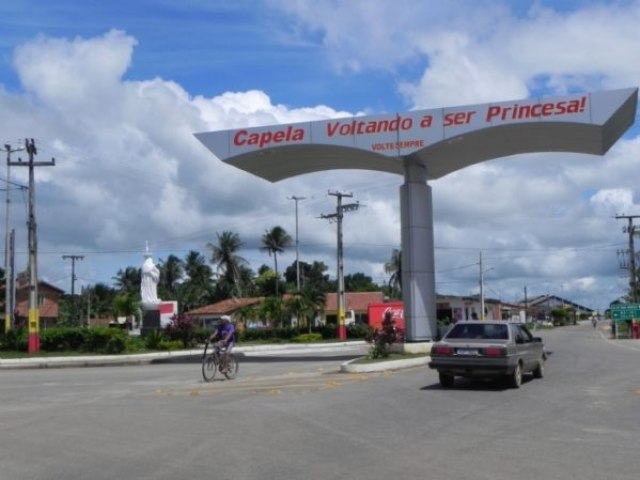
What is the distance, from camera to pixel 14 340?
37.4 metres

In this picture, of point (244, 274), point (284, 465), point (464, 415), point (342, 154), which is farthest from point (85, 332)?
point (244, 274)

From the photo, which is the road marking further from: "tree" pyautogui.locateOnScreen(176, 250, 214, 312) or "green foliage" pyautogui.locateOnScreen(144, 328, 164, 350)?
"tree" pyautogui.locateOnScreen(176, 250, 214, 312)

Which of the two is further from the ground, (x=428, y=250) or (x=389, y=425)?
(x=428, y=250)

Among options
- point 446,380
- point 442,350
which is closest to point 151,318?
point 446,380

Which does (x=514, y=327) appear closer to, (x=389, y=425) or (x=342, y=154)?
(x=389, y=425)

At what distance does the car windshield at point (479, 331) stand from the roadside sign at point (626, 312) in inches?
1729

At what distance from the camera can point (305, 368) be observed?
82.8ft

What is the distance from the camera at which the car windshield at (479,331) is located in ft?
54.0

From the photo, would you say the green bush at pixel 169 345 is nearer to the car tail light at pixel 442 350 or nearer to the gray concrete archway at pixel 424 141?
the gray concrete archway at pixel 424 141

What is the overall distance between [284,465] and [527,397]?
7465 mm

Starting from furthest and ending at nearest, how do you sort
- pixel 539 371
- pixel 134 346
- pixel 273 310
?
1. pixel 273 310
2. pixel 134 346
3. pixel 539 371

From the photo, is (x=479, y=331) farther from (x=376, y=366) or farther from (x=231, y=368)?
(x=231, y=368)

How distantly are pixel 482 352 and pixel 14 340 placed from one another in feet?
91.8

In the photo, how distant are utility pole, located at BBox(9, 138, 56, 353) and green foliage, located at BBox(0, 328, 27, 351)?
0.64 meters
